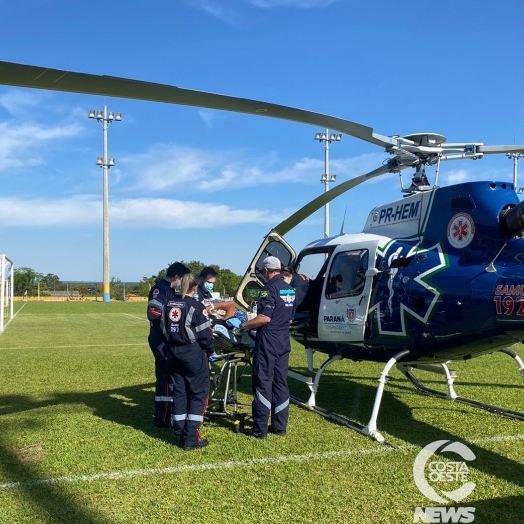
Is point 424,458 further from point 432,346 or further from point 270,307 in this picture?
point 270,307

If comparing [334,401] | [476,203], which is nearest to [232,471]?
[334,401]

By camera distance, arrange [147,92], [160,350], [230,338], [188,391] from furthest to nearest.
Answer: [230,338] → [160,350] → [188,391] → [147,92]

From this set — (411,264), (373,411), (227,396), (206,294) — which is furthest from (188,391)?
(411,264)

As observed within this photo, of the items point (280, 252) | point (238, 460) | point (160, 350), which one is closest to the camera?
point (238, 460)

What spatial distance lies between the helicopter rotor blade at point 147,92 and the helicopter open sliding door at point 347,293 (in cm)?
162

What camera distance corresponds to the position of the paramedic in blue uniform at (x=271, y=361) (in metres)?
5.74

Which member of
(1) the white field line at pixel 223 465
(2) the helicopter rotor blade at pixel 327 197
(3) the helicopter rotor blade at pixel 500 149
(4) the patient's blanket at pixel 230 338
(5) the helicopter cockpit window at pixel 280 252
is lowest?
(1) the white field line at pixel 223 465

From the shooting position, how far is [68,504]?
396cm

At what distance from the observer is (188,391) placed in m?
5.52

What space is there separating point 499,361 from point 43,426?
9.64 metres

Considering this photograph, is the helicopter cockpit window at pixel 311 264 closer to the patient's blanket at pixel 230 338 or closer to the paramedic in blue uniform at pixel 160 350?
the patient's blanket at pixel 230 338

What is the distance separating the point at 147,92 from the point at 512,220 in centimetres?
368

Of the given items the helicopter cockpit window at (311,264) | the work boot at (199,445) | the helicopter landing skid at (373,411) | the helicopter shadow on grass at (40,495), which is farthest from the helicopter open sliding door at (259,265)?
the helicopter shadow on grass at (40,495)

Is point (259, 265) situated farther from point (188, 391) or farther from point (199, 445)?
point (199, 445)
